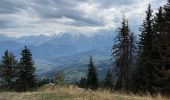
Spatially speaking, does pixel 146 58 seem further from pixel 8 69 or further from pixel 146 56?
pixel 8 69

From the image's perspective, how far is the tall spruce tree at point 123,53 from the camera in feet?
168

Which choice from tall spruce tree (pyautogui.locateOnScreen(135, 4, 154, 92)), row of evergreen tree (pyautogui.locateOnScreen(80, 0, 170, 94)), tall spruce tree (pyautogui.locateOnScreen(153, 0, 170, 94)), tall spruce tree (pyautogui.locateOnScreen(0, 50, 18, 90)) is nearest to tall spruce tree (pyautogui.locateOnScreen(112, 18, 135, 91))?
row of evergreen tree (pyautogui.locateOnScreen(80, 0, 170, 94))

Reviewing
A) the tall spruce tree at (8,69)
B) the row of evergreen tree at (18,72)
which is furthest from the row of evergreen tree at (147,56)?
the tall spruce tree at (8,69)

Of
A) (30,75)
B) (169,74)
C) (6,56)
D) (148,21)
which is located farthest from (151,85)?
(6,56)

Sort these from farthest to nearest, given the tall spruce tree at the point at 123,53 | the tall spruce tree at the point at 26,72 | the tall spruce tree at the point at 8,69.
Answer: the tall spruce tree at the point at 8,69
the tall spruce tree at the point at 26,72
the tall spruce tree at the point at 123,53

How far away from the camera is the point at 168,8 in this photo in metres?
35.4

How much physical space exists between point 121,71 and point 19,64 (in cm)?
1986

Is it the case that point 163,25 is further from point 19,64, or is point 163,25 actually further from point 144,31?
point 19,64

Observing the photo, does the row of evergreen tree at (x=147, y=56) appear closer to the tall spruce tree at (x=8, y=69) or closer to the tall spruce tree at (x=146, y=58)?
the tall spruce tree at (x=146, y=58)

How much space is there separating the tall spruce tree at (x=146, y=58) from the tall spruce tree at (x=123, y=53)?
6.01 metres

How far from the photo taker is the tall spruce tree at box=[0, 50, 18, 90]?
64.6 meters

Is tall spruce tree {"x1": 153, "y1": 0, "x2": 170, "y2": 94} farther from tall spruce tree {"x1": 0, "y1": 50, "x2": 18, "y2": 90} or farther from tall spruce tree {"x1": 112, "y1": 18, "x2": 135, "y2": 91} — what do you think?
tall spruce tree {"x1": 0, "y1": 50, "x2": 18, "y2": 90}

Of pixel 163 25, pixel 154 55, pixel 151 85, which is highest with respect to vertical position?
pixel 163 25

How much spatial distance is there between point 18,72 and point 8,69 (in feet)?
11.9
